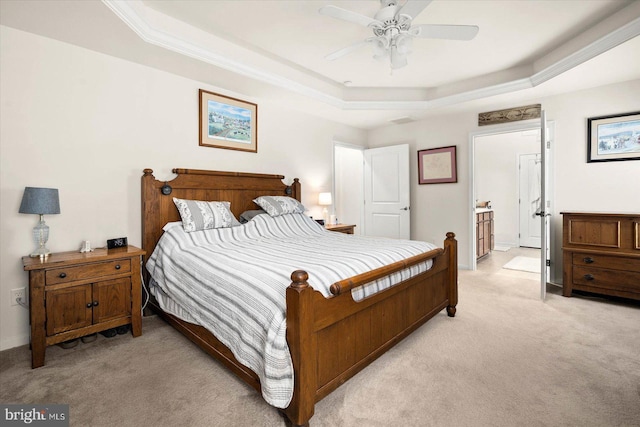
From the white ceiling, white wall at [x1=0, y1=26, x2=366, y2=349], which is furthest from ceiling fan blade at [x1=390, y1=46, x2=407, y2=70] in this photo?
white wall at [x1=0, y1=26, x2=366, y2=349]

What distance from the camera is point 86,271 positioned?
7.18ft

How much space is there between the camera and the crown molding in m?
2.38

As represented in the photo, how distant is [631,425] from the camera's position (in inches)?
56.9

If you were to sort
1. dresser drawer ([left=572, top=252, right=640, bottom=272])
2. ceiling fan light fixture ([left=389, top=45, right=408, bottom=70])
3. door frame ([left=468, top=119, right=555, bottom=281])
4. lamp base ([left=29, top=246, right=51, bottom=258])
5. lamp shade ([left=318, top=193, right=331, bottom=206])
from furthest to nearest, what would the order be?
lamp shade ([left=318, top=193, right=331, bottom=206]) → door frame ([left=468, top=119, right=555, bottom=281]) → dresser drawer ([left=572, top=252, right=640, bottom=272]) → ceiling fan light fixture ([left=389, top=45, right=408, bottom=70]) → lamp base ([left=29, top=246, right=51, bottom=258])

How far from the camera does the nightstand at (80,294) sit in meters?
2.00

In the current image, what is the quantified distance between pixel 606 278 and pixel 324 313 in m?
3.30

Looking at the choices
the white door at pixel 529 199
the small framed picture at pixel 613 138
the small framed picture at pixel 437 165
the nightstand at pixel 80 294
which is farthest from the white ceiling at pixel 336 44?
the white door at pixel 529 199

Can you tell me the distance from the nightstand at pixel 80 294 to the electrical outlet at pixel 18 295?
287mm

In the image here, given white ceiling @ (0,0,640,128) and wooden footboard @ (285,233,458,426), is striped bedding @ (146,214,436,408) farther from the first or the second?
white ceiling @ (0,0,640,128)

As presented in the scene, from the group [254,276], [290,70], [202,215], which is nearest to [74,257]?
[202,215]

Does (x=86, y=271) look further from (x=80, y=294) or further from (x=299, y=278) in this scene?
(x=299, y=278)

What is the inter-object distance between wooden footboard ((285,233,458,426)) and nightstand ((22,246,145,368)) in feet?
5.47

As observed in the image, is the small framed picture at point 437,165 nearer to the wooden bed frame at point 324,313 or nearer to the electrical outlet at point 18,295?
the wooden bed frame at point 324,313

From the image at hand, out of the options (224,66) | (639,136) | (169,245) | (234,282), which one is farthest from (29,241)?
(639,136)
